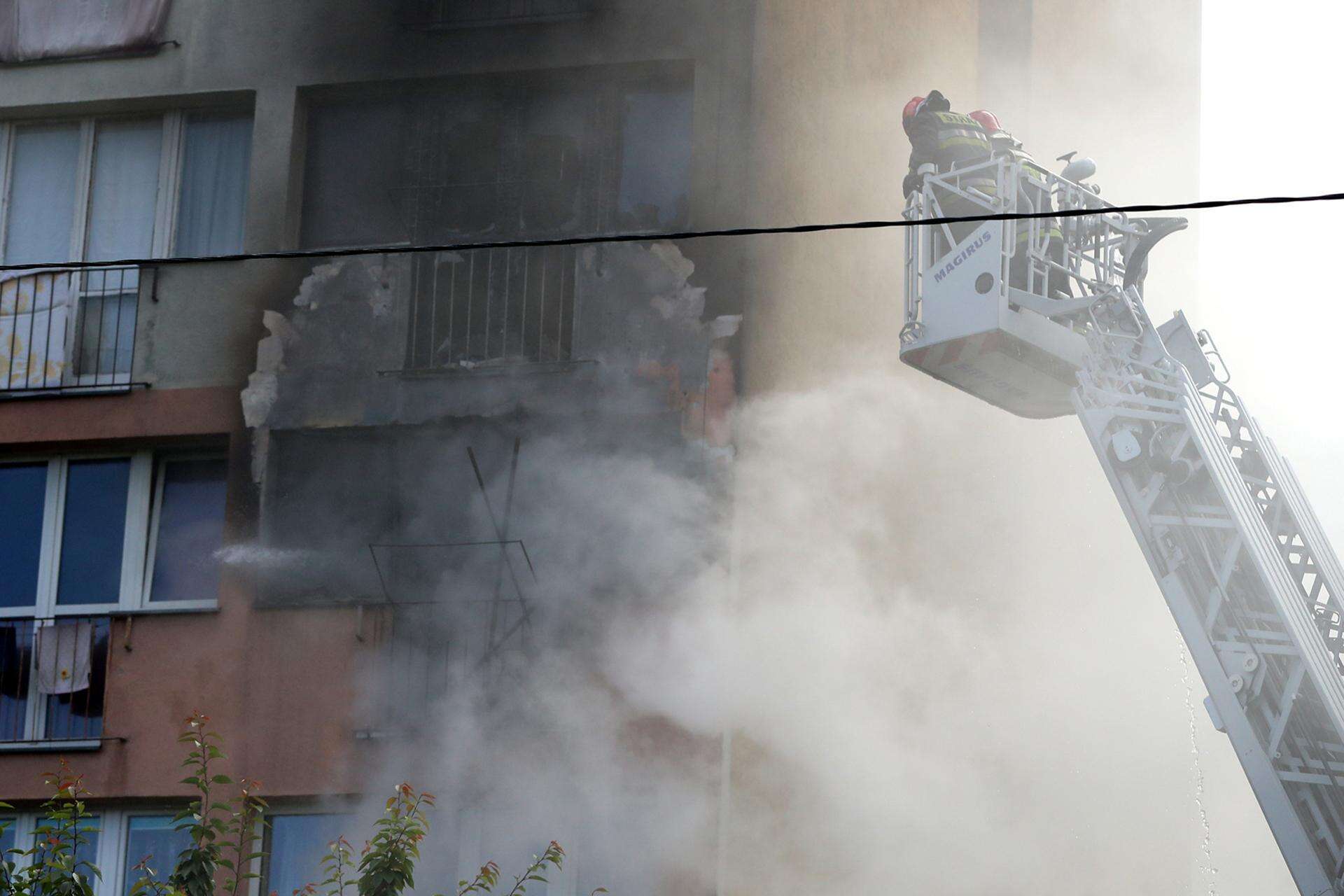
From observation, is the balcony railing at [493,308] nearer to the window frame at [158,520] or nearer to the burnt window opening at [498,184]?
the burnt window opening at [498,184]

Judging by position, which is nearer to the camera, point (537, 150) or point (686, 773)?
point (686, 773)

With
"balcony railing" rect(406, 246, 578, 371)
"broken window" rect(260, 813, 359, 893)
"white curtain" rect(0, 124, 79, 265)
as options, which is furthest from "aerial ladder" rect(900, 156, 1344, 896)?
"white curtain" rect(0, 124, 79, 265)

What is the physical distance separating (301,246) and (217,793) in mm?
3563

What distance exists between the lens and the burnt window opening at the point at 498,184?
41.3 ft

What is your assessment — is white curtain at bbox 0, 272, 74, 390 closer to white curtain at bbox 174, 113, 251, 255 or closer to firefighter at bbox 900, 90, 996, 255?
white curtain at bbox 174, 113, 251, 255

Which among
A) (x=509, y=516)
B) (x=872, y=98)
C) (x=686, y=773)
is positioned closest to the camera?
(x=686, y=773)

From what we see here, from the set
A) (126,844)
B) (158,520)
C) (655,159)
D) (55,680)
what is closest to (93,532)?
(158,520)

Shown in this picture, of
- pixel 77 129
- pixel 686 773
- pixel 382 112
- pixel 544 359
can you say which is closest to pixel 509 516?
pixel 544 359

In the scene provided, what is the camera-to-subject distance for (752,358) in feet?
39.6

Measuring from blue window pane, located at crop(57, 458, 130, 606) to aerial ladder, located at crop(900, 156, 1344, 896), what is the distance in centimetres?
531

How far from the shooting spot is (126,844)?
12.1m

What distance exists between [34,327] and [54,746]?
2.86 metres

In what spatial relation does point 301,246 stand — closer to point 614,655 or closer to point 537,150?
point 537,150

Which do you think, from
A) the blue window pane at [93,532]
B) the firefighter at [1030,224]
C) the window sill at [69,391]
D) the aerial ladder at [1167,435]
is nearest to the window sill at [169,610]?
the blue window pane at [93,532]
